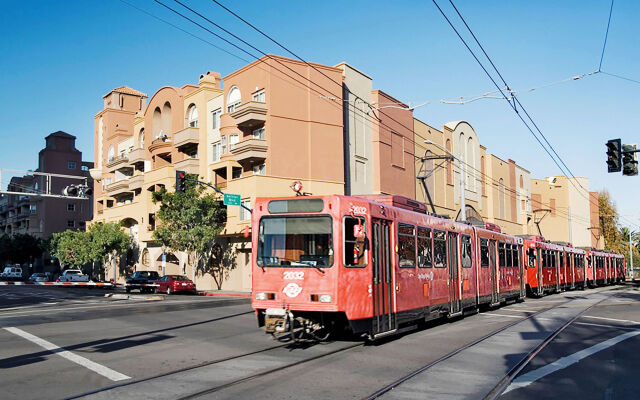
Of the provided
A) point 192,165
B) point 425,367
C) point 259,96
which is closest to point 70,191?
point 259,96

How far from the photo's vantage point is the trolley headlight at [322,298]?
10641mm

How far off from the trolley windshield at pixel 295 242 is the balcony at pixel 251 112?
2902cm

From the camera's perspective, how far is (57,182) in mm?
89000

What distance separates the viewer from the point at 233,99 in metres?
44.2

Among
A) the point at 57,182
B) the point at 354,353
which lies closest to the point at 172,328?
the point at 354,353

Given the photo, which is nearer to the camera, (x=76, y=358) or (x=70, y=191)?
(x=76, y=358)

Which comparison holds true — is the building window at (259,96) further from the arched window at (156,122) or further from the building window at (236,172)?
the arched window at (156,122)

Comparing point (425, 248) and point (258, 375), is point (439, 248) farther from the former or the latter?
point (258, 375)

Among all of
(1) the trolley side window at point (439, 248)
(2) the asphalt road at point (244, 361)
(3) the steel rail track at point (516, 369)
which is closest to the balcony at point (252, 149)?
(2) the asphalt road at point (244, 361)

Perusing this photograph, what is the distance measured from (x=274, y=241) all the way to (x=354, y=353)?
8.78 ft

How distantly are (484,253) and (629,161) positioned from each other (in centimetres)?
584

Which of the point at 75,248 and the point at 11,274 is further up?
the point at 75,248

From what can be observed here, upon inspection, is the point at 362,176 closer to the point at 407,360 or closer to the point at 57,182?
the point at 407,360

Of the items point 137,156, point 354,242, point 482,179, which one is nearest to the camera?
point 354,242
